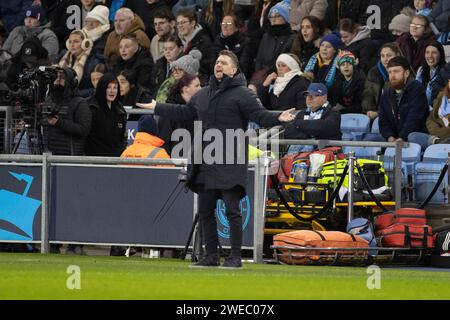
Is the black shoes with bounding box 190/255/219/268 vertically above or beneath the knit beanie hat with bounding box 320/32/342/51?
beneath

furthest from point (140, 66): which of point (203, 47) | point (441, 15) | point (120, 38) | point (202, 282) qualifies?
point (202, 282)


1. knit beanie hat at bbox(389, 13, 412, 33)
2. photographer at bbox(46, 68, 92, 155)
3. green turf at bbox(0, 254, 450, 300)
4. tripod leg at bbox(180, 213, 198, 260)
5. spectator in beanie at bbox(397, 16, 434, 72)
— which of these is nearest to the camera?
green turf at bbox(0, 254, 450, 300)

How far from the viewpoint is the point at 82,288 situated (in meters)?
12.1

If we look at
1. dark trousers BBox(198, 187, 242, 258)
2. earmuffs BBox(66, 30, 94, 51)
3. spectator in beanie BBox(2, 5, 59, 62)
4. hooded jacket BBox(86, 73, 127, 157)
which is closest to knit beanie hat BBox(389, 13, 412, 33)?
hooded jacket BBox(86, 73, 127, 157)

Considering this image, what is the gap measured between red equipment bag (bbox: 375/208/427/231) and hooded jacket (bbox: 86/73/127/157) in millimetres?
4060

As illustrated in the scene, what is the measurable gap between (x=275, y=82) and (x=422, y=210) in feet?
13.8

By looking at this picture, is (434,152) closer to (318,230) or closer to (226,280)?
(318,230)

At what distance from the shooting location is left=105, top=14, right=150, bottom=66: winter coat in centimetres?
2466

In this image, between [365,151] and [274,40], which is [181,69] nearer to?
[365,151]

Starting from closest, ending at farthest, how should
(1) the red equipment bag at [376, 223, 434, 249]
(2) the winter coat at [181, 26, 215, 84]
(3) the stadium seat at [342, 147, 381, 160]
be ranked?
(1) the red equipment bag at [376, 223, 434, 249]
(3) the stadium seat at [342, 147, 381, 160]
(2) the winter coat at [181, 26, 215, 84]

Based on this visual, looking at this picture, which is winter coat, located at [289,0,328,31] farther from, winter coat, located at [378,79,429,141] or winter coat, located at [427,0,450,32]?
winter coat, located at [378,79,429,141]

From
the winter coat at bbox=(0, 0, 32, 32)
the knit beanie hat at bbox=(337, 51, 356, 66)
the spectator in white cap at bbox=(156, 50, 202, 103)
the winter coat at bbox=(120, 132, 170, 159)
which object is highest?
the winter coat at bbox=(0, 0, 32, 32)

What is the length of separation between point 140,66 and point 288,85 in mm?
3706
